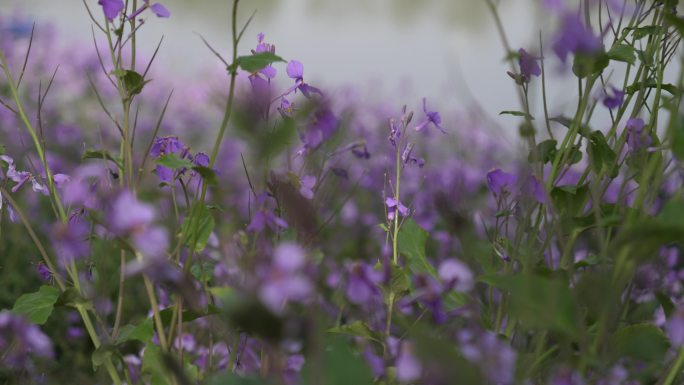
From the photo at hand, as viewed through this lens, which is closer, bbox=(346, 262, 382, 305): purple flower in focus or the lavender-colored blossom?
bbox=(346, 262, 382, 305): purple flower in focus

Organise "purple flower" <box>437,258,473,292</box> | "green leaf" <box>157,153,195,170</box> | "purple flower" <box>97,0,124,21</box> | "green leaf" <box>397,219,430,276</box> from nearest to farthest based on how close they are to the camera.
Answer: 1. "purple flower" <box>437,258,473,292</box>
2. "green leaf" <box>157,153,195,170</box>
3. "purple flower" <box>97,0,124,21</box>
4. "green leaf" <box>397,219,430,276</box>

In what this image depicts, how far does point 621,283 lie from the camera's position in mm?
1083

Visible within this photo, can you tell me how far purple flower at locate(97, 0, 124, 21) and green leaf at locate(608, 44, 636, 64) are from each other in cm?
81

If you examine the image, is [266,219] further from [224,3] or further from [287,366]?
[224,3]

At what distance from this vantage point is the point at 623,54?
143 cm

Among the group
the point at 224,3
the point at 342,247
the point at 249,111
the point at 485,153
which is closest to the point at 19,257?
the point at 342,247

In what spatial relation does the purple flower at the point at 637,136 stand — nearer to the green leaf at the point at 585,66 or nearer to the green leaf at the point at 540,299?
the green leaf at the point at 585,66

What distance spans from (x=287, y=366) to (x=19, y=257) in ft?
6.25

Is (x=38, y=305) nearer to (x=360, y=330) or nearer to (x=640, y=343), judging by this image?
(x=360, y=330)

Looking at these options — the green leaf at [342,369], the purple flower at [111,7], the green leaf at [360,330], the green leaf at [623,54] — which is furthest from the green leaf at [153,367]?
the green leaf at [623,54]

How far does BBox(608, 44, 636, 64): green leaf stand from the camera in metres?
1.41

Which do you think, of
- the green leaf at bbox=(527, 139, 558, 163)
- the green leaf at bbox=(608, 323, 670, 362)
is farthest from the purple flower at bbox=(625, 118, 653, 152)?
the green leaf at bbox=(608, 323, 670, 362)

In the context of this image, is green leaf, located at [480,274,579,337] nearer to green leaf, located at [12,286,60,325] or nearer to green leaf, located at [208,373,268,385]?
green leaf, located at [208,373,268,385]

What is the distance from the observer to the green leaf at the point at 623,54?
1.41 metres
